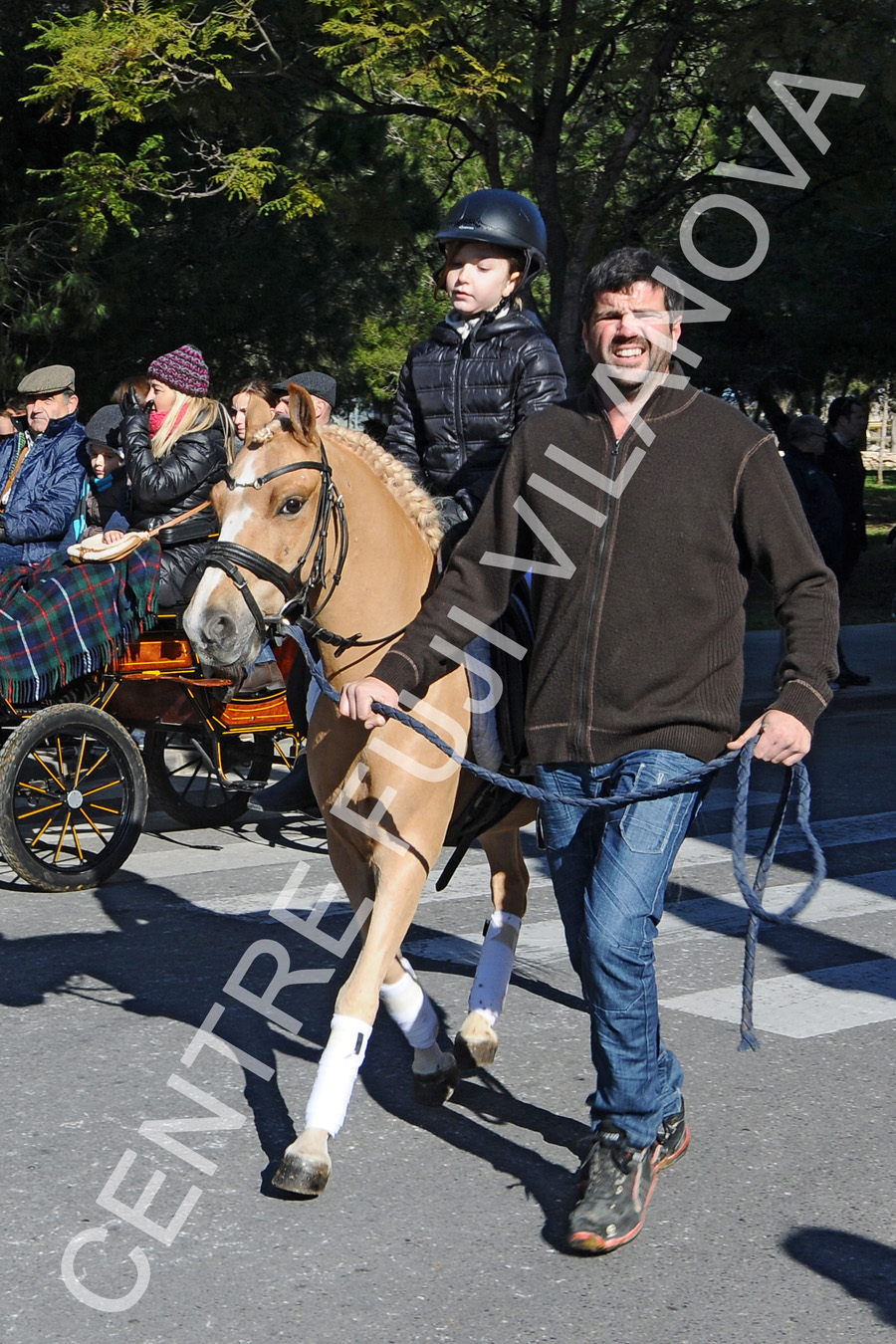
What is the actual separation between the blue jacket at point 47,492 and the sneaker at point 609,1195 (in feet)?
16.9

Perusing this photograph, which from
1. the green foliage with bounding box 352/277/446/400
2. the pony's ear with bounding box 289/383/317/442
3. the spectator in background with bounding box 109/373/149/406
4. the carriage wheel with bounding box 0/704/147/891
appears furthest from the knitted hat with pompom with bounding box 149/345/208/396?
the green foliage with bounding box 352/277/446/400

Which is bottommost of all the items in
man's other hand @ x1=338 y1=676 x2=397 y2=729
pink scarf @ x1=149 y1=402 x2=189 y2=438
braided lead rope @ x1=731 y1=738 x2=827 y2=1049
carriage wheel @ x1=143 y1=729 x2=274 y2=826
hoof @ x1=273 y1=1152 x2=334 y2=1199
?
carriage wheel @ x1=143 y1=729 x2=274 y2=826

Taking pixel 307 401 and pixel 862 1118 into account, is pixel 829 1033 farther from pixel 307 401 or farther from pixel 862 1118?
pixel 307 401

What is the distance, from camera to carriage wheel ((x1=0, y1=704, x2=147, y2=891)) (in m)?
6.83

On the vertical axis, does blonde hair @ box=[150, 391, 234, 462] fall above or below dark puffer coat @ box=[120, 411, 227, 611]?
above

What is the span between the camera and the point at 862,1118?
14.4 feet

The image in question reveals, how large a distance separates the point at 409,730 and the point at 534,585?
0.56m

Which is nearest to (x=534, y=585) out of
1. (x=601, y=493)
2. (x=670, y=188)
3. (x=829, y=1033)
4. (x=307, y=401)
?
(x=601, y=493)

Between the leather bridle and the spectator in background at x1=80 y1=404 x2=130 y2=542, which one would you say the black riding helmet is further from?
the spectator in background at x1=80 y1=404 x2=130 y2=542

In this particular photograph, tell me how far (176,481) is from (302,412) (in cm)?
351

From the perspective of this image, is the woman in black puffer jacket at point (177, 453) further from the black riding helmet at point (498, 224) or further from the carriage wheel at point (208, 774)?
the black riding helmet at point (498, 224)

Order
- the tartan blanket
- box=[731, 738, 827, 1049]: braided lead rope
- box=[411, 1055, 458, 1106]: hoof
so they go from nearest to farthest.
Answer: box=[731, 738, 827, 1049]: braided lead rope → box=[411, 1055, 458, 1106]: hoof → the tartan blanket

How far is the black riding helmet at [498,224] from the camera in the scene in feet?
15.3

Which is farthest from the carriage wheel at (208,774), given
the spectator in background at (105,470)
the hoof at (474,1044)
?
the hoof at (474,1044)
